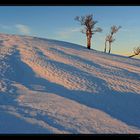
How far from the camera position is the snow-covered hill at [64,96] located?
5352 mm

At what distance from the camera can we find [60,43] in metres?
11.1

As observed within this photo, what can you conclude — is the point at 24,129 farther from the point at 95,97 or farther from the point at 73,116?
the point at 95,97

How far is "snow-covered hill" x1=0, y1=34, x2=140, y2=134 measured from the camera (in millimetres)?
5352

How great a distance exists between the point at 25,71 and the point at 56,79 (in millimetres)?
561

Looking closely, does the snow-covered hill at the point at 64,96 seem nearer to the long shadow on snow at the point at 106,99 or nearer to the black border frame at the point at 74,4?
the long shadow on snow at the point at 106,99

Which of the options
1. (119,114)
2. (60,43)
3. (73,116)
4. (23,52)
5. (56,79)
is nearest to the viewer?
(73,116)

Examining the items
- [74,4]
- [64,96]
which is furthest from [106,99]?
[74,4]

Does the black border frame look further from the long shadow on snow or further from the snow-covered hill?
the long shadow on snow

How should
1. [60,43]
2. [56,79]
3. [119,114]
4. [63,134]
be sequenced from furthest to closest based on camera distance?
[60,43] → [56,79] → [119,114] → [63,134]

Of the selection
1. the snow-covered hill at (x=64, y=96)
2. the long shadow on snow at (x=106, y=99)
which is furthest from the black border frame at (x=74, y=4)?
the long shadow on snow at (x=106, y=99)

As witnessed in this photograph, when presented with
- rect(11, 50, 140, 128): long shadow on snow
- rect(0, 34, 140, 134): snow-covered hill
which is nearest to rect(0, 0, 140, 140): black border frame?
rect(0, 34, 140, 134): snow-covered hill

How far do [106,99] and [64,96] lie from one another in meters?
0.71
